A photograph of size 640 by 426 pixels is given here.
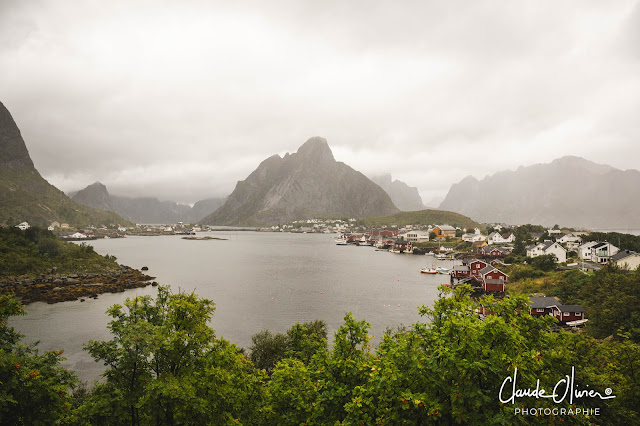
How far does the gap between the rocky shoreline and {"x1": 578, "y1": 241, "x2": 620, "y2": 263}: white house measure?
72.5 meters

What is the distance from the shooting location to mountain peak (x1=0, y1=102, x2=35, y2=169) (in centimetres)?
16762

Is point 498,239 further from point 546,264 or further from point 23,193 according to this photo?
point 23,193

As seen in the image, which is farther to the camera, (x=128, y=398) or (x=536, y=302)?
(x=536, y=302)

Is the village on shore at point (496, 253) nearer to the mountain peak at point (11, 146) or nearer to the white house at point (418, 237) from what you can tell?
the white house at point (418, 237)

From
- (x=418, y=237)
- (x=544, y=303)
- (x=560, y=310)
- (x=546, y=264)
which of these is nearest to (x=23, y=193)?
(x=418, y=237)

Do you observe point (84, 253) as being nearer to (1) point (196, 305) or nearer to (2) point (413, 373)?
(1) point (196, 305)

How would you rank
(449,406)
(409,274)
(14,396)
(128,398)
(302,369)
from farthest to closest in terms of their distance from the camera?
1. (409,274)
2. (302,369)
3. (128,398)
4. (14,396)
5. (449,406)

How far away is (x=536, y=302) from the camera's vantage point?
3206 centimetres

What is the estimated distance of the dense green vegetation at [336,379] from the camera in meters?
7.26

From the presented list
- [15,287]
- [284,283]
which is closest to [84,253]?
[15,287]

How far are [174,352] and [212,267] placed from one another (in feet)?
226

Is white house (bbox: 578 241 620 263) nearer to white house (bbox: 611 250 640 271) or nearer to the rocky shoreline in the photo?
white house (bbox: 611 250 640 271)

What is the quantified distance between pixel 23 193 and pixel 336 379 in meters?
188

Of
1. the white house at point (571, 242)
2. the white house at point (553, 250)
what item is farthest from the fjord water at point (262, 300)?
the white house at point (571, 242)
